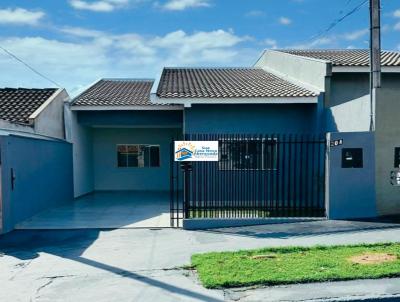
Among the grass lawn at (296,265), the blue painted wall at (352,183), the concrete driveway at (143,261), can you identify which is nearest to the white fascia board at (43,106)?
the concrete driveway at (143,261)

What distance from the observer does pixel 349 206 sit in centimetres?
1012

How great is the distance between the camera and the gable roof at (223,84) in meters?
13.5

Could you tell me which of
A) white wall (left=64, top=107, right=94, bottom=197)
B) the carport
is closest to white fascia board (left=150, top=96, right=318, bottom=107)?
the carport

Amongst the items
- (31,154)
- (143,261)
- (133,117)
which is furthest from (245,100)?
(143,261)

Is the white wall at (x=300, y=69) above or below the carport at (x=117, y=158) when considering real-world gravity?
above

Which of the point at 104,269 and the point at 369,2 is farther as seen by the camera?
the point at 369,2

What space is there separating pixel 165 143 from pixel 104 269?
1287cm

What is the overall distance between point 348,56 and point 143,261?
13.1 m

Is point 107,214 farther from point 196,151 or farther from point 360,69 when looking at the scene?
point 360,69

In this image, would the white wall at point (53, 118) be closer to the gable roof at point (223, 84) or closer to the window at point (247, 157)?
the gable roof at point (223, 84)

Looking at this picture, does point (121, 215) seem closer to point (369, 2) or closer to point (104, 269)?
point (104, 269)

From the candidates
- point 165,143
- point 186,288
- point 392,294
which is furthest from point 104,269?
point 165,143

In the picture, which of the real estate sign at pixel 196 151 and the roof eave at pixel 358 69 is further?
the roof eave at pixel 358 69

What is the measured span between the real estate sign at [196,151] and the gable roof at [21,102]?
5.83m
